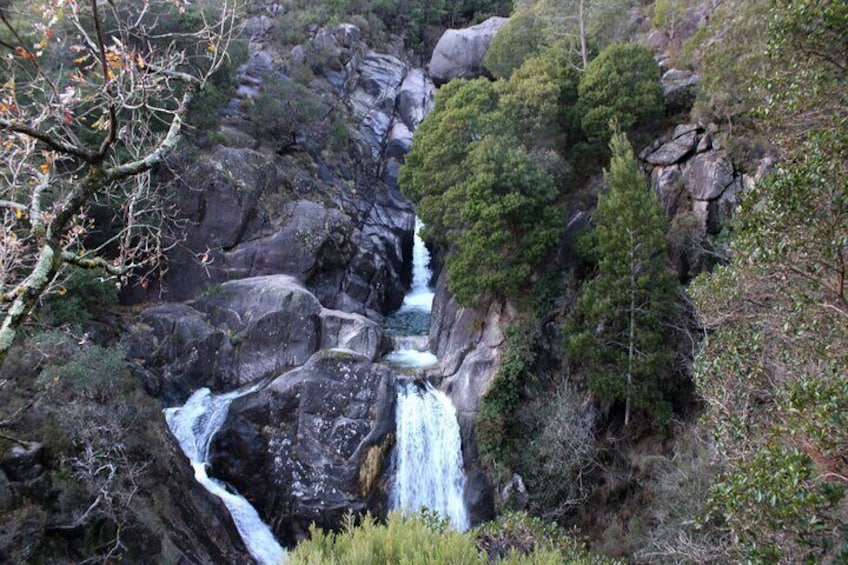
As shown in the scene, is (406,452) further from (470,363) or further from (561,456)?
(561,456)

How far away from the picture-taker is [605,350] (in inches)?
511

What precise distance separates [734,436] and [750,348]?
144 cm

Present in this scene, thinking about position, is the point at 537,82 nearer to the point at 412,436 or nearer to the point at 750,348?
the point at 412,436

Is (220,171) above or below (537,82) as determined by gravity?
below

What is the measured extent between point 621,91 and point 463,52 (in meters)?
17.0

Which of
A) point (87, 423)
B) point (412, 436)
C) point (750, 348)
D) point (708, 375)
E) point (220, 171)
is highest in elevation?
point (220, 171)

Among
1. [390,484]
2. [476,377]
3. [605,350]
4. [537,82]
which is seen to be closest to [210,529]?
[390,484]

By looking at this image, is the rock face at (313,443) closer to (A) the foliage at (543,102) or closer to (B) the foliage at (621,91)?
(A) the foliage at (543,102)

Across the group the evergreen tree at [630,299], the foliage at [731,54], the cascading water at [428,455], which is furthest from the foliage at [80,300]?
the foliage at [731,54]

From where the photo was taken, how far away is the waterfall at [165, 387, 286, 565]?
12117 millimetres

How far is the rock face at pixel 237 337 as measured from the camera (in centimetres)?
1466

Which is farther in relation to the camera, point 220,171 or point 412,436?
point 220,171

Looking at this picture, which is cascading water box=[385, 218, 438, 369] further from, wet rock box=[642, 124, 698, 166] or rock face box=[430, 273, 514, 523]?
wet rock box=[642, 124, 698, 166]

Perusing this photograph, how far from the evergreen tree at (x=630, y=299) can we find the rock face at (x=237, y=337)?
630cm
